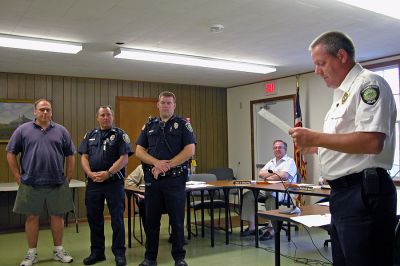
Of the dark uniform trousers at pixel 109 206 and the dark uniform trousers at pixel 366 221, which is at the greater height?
the dark uniform trousers at pixel 366 221

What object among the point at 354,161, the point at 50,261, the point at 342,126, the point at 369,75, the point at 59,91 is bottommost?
the point at 50,261

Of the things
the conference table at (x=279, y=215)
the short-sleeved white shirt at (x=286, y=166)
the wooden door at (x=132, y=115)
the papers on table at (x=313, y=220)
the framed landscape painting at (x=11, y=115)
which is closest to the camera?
the papers on table at (x=313, y=220)

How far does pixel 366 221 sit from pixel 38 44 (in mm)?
4249

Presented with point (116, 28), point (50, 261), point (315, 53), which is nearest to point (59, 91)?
point (116, 28)

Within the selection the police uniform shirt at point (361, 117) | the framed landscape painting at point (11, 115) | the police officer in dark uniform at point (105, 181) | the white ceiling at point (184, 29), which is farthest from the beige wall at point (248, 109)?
the police uniform shirt at point (361, 117)

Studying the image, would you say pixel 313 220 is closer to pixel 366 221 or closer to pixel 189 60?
pixel 366 221

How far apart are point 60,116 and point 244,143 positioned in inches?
140

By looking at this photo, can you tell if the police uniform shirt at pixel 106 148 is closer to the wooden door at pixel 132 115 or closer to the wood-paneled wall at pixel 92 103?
the wood-paneled wall at pixel 92 103

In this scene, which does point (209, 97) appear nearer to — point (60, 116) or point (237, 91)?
point (237, 91)

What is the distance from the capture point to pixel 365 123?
55.7 inches

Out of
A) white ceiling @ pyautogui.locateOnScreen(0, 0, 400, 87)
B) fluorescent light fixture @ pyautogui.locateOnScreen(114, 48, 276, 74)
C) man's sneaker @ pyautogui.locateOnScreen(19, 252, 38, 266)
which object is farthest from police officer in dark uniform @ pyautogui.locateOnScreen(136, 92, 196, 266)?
fluorescent light fixture @ pyautogui.locateOnScreen(114, 48, 276, 74)

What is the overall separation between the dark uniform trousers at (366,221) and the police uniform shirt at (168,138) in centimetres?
232

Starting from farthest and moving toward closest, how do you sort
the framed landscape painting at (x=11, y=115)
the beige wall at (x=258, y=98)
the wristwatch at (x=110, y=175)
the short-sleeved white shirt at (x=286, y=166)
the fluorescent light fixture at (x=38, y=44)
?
the beige wall at (x=258, y=98)
the framed landscape painting at (x=11, y=115)
the short-sleeved white shirt at (x=286, y=166)
the fluorescent light fixture at (x=38, y=44)
the wristwatch at (x=110, y=175)

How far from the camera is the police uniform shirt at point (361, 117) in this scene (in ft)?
4.66
